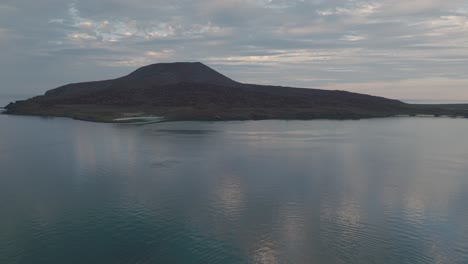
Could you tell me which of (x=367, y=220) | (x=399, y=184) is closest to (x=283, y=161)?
(x=399, y=184)

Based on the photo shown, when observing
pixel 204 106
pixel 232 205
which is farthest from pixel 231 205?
pixel 204 106

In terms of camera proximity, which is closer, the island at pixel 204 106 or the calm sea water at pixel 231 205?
the calm sea water at pixel 231 205

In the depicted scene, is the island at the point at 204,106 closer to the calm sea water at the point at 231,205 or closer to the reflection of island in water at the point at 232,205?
the calm sea water at the point at 231,205

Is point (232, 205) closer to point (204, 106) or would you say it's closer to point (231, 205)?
point (231, 205)

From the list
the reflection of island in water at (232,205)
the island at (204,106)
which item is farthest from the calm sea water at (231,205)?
the island at (204,106)

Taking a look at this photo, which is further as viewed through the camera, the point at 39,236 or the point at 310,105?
the point at 310,105

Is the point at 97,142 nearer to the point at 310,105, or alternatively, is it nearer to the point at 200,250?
the point at 200,250

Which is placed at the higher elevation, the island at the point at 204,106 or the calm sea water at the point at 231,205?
the island at the point at 204,106

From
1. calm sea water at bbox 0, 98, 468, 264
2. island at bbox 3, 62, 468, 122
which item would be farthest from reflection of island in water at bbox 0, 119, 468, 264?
island at bbox 3, 62, 468, 122
